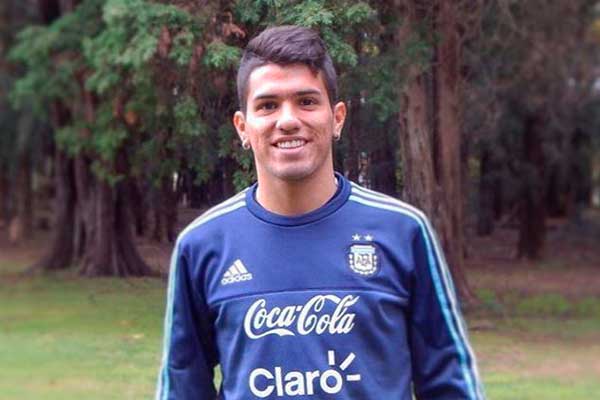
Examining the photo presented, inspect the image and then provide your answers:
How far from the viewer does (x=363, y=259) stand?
294cm

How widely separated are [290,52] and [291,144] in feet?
0.72

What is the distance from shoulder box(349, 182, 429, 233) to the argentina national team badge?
11 centimetres

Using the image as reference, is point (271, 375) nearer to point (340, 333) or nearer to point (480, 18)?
point (340, 333)

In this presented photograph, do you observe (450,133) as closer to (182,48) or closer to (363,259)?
(182,48)

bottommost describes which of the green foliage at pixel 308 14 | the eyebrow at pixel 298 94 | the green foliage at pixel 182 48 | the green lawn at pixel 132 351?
the green lawn at pixel 132 351

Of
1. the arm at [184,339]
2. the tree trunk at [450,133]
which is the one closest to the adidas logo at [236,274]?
the arm at [184,339]

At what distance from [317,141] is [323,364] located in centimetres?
53

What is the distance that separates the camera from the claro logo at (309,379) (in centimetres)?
289

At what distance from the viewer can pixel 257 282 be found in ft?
9.70

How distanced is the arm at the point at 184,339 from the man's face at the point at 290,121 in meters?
0.32

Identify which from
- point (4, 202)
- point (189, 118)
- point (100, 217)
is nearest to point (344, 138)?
point (189, 118)

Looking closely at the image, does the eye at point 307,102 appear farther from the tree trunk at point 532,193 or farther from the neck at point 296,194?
the tree trunk at point 532,193

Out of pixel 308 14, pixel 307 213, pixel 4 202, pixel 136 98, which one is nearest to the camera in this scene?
pixel 307 213

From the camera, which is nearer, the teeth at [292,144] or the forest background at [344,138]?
the teeth at [292,144]
